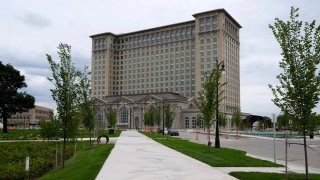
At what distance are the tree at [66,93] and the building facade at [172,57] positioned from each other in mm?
127425

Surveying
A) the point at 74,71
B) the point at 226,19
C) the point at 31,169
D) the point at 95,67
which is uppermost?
the point at 226,19

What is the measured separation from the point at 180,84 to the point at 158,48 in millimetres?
24418

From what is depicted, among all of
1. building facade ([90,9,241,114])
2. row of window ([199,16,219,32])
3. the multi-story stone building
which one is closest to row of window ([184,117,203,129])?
building facade ([90,9,241,114])

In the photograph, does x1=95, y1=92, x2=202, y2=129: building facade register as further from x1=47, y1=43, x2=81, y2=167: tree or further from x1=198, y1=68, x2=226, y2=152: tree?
x1=47, y1=43, x2=81, y2=167: tree

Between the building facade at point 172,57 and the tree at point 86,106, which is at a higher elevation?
the building facade at point 172,57

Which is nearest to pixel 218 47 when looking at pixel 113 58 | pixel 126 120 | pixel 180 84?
pixel 180 84

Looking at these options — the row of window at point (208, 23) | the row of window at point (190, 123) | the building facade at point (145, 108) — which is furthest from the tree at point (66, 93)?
the row of window at point (208, 23)

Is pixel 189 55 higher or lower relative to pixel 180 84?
higher

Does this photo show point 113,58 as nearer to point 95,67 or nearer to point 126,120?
point 95,67

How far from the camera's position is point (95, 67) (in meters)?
199

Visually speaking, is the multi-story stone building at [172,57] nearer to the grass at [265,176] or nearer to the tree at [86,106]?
the tree at [86,106]

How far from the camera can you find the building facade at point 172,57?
519 ft

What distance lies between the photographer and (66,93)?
18.6m

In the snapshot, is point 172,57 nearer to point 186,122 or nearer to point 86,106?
point 186,122
